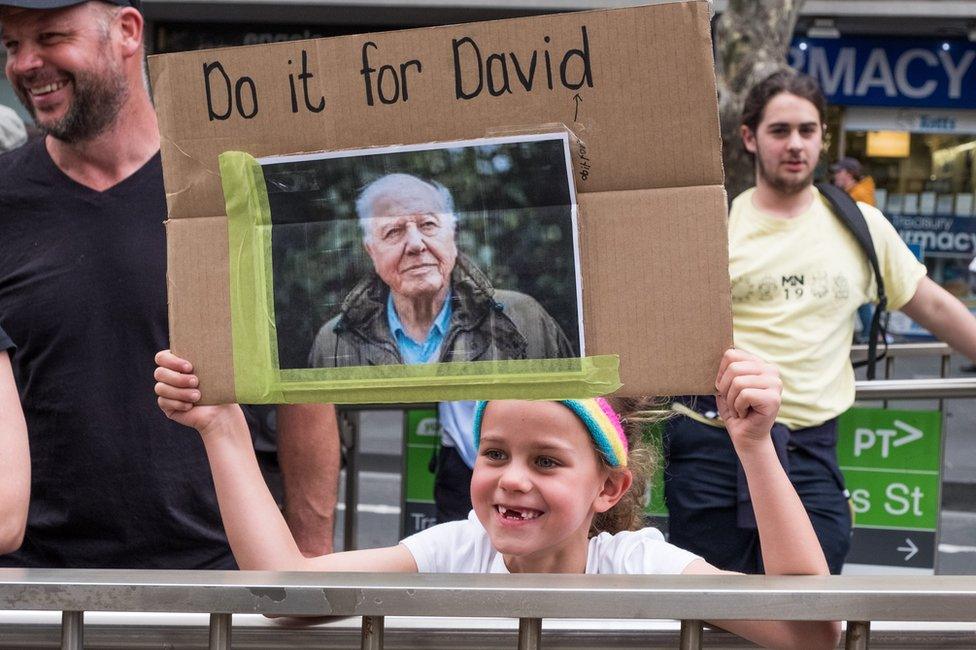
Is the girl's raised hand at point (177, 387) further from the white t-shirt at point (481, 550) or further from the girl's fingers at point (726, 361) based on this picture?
the girl's fingers at point (726, 361)

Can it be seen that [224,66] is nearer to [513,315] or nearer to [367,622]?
[513,315]

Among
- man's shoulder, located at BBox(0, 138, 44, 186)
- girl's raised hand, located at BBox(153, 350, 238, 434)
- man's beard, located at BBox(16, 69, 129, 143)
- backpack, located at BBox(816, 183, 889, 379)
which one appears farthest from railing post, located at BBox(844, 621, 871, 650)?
backpack, located at BBox(816, 183, 889, 379)

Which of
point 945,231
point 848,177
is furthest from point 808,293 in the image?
point 945,231

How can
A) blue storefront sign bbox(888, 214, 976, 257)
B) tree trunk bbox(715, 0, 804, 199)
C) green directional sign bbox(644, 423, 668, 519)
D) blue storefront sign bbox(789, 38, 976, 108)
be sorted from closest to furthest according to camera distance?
green directional sign bbox(644, 423, 668, 519) < tree trunk bbox(715, 0, 804, 199) < blue storefront sign bbox(789, 38, 976, 108) < blue storefront sign bbox(888, 214, 976, 257)

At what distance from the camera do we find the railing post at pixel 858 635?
1.57m

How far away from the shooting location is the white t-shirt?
2256mm

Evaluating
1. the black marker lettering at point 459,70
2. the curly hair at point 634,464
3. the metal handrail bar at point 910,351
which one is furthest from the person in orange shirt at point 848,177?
the black marker lettering at point 459,70

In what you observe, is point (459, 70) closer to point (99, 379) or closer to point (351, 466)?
point (99, 379)

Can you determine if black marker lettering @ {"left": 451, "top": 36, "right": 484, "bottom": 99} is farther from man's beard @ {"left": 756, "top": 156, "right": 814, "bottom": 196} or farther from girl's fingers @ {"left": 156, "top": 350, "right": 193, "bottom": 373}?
man's beard @ {"left": 756, "top": 156, "right": 814, "bottom": 196}

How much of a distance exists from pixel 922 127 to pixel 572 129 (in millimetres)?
12806

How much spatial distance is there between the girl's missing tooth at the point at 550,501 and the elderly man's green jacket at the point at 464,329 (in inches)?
9.0

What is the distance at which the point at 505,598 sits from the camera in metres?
1.53

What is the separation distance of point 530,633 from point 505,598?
0.06 metres

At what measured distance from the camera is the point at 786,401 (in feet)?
12.7
